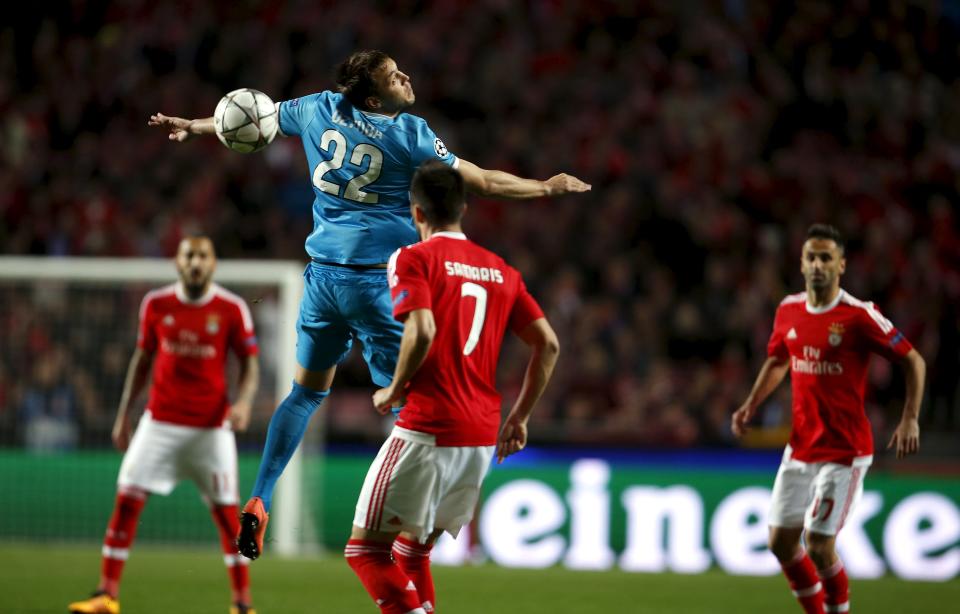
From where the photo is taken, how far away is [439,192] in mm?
5199

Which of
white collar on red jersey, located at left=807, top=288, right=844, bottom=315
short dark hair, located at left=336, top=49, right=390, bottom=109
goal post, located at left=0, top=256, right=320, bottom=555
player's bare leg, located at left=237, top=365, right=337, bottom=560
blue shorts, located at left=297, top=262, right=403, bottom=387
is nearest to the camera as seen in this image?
short dark hair, located at left=336, top=49, right=390, bottom=109

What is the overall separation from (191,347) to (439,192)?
349cm

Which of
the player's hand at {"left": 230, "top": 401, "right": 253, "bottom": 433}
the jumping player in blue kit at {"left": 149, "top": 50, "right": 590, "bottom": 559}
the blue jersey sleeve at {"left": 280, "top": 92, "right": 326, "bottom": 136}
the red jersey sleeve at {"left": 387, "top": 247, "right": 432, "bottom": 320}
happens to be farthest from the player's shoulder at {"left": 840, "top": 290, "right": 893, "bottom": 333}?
the player's hand at {"left": 230, "top": 401, "right": 253, "bottom": 433}

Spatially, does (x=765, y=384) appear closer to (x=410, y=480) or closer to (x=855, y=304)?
(x=855, y=304)

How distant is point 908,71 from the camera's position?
54.4 ft

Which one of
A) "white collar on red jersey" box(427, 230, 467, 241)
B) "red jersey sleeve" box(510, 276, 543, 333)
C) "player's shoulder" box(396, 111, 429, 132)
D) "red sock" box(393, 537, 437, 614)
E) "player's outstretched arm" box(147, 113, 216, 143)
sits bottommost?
"red sock" box(393, 537, 437, 614)

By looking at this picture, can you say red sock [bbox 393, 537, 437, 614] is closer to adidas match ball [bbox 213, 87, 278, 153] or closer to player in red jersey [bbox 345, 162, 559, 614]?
player in red jersey [bbox 345, 162, 559, 614]

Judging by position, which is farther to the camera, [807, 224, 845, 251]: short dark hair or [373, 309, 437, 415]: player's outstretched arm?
[807, 224, 845, 251]: short dark hair

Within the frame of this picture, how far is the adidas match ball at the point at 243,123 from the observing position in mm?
6125

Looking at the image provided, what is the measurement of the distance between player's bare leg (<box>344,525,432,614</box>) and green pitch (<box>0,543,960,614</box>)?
9.99ft

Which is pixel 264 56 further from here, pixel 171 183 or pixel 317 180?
pixel 317 180

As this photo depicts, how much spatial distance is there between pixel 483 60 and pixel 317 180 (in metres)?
11.1

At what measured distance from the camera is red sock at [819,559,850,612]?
6.98 meters

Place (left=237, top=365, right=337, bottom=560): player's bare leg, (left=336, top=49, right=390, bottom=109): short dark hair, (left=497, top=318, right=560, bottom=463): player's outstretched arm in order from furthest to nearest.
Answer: (left=237, top=365, right=337, bottom=560): player's bare leg
(left=336, top=49, right=390, bottom=109): short dark hair
(left=497, top=318, right=560, bottom=463): player's outstretched arm
